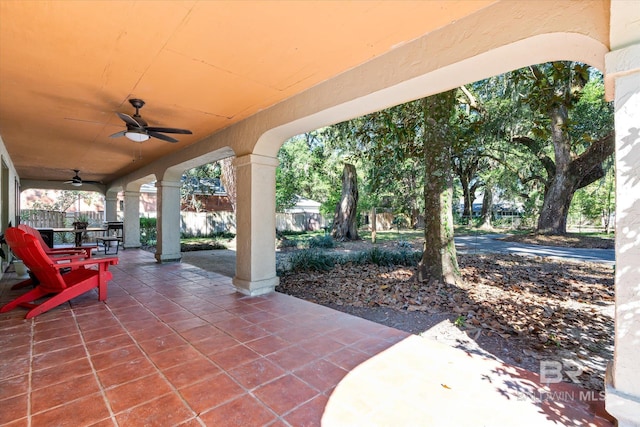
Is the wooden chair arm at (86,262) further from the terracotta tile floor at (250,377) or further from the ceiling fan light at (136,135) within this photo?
the ceiling fan light at (136,135)

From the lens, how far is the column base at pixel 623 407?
1.50 metres

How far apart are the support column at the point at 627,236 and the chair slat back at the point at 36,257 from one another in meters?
4.85

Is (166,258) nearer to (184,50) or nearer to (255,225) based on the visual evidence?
(255,225)

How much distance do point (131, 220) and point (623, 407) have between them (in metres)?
11.4

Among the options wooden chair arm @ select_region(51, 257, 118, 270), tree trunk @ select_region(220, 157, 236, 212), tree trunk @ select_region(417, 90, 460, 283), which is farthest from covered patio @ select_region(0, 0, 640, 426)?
tree trunk @ select_region(220, 157, 236, 212)

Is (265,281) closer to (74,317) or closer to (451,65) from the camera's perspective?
(74,317)

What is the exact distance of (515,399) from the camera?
1.90 meters

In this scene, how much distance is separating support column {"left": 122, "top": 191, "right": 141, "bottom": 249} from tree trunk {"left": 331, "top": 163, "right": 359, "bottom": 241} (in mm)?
7358

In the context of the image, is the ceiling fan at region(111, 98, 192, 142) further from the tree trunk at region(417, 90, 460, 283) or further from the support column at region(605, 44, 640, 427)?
the support column at region(605, 44, 640, 427)

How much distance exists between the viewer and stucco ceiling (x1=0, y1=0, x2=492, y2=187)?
204 cm

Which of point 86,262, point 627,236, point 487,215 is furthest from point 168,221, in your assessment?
point 487,215

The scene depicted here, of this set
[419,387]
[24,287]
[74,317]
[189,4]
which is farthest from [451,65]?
[24,287]

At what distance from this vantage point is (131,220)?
392 inches

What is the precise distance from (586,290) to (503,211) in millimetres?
20486
